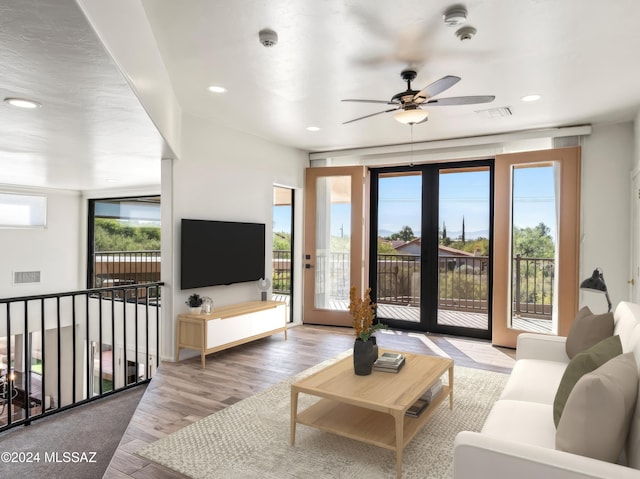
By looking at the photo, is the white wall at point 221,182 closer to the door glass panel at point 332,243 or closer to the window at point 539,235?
the door glass panel at point 332,243

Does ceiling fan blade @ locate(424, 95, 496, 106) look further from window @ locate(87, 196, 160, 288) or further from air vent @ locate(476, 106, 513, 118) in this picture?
window @ locate(87, 196, 160, 288)

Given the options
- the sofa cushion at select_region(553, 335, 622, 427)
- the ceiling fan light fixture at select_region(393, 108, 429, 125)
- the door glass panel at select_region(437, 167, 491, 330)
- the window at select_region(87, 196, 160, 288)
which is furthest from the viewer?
the window at select_region(87, 196, 160, 288)

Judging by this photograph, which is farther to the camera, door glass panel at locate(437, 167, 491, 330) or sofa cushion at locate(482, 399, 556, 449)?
door glass panel at locate(437, 167, 491, 330)

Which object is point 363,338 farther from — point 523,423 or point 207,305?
point 207,305

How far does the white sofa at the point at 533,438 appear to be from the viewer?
1.40 metres

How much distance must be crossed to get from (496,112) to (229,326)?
3.60 metres

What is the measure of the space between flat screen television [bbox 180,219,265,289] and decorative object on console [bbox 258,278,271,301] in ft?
0.24

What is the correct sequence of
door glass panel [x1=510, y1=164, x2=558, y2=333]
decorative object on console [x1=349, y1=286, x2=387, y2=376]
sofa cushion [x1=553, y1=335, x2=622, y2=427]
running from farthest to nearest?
door glass panel [x1=510, y1=164, x2=558, y2=333] < decorative object on console [x1=349, y1=286, x2=387, y2=376] < sofa cushion [x1=553, y1=335, x2=622, y2=427]

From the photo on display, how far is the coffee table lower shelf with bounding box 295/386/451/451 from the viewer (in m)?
2.33

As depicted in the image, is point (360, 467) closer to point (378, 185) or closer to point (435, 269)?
point (435, 269)

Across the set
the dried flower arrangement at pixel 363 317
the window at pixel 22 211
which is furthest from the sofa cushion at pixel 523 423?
the window at pixel 22 211

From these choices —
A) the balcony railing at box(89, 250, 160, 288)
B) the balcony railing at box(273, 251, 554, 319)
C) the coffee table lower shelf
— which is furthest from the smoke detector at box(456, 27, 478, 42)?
the balcony railing at box(89, 250, 160, 288)

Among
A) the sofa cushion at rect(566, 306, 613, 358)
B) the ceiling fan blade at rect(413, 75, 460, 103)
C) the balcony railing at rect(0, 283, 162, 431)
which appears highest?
the ceiling fan blade at rect(413, 75, 460, 103)

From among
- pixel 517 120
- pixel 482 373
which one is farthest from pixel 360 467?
pixel 517 120
